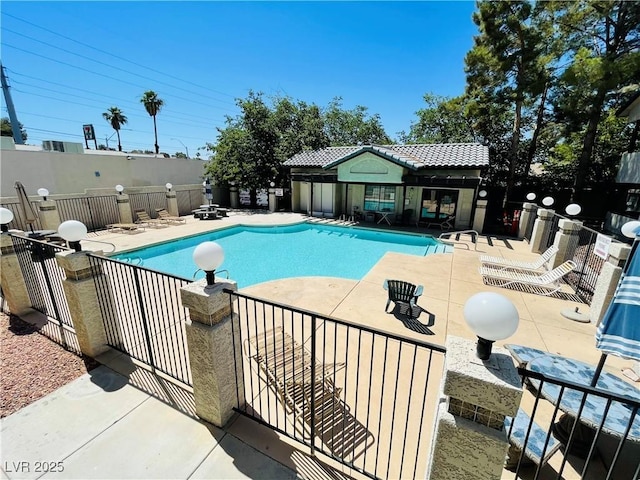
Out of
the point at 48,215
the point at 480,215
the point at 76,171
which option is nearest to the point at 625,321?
the point at 480,215

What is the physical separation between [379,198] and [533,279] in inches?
450

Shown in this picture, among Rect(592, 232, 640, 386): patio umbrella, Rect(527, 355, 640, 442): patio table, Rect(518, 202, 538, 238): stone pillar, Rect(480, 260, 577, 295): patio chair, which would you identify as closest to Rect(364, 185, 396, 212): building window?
Rect(518, 202, 538, 238): stone pillar

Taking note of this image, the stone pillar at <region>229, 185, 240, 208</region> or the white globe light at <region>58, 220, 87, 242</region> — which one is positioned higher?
the white globe light at <region>58, 220, 87, 242</region>

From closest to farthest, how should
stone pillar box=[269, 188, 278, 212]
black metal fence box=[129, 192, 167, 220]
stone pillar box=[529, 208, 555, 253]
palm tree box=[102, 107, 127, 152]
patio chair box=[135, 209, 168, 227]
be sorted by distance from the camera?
stone pillar box=[529, 208, 555, 253]
patio chair box=[135, 209, 168, 227]
black metal fence box=[129, 192, 167, 220]
stone pillar box=[269, 188, 278, 212]
palm tree box=[102, 107, 127, 152]

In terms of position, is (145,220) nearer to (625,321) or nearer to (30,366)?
(30,366)

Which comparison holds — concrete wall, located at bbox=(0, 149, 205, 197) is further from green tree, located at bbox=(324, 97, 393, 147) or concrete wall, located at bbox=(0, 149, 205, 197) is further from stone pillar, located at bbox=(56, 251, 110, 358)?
green tree, located at bbox=(324, 97, 393, 147)

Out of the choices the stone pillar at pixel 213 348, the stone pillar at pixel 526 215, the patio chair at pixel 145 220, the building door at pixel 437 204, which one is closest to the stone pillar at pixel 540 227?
the stone pillar at pixel 526 215

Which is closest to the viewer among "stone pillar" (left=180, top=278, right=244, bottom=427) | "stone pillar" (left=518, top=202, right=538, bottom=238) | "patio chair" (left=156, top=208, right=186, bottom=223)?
"stone pillar" (left=180, top=278, right=244, bottom=427)

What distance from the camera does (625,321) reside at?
2414mm

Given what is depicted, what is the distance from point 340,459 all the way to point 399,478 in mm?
586

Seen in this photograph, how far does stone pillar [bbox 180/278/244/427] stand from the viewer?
2848mm

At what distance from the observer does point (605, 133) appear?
16.8 meters

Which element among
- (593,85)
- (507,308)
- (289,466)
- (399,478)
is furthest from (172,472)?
(593,85)

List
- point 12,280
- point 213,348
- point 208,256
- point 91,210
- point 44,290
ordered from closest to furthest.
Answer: point 208,256 < point 213,348 < point 12,280 < point 44,290 < point 91,210
